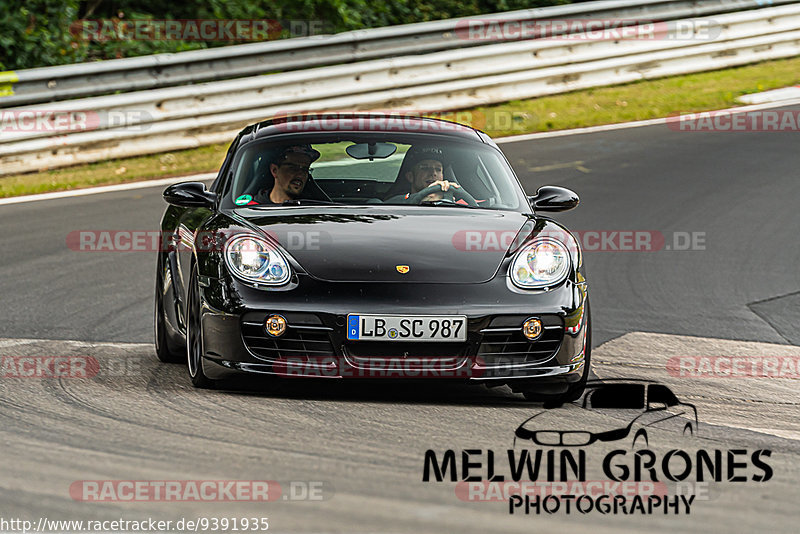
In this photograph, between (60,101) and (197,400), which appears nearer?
(197,400)

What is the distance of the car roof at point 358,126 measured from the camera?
694cm

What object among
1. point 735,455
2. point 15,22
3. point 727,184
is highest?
point 15,22

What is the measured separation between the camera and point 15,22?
15.0 m

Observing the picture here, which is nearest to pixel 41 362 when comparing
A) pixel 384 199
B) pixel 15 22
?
pixel 384 199

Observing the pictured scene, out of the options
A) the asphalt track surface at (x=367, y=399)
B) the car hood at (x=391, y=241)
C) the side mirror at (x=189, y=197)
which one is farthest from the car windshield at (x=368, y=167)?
the asphalt track surface at (x=367, y=399)

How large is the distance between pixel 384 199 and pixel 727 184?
6.53 metres

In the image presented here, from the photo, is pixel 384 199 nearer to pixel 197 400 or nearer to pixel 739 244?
pixel 197 400

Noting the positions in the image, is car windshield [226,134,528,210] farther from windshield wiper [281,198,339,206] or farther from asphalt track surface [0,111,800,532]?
asphalt track surface [0,111,800,532]

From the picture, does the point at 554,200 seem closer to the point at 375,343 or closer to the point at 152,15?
the point at 375,343

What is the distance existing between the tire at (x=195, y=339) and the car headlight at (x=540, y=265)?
4.70 ft

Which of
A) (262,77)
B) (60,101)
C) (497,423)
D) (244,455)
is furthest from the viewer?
(262,77)

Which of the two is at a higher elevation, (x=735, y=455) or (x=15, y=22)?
(x=15, y=22)

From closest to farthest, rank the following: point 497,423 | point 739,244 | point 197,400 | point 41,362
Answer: point 497,423
point 197,400
point 41,362
point 739,244

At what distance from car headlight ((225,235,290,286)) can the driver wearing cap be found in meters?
0.84
